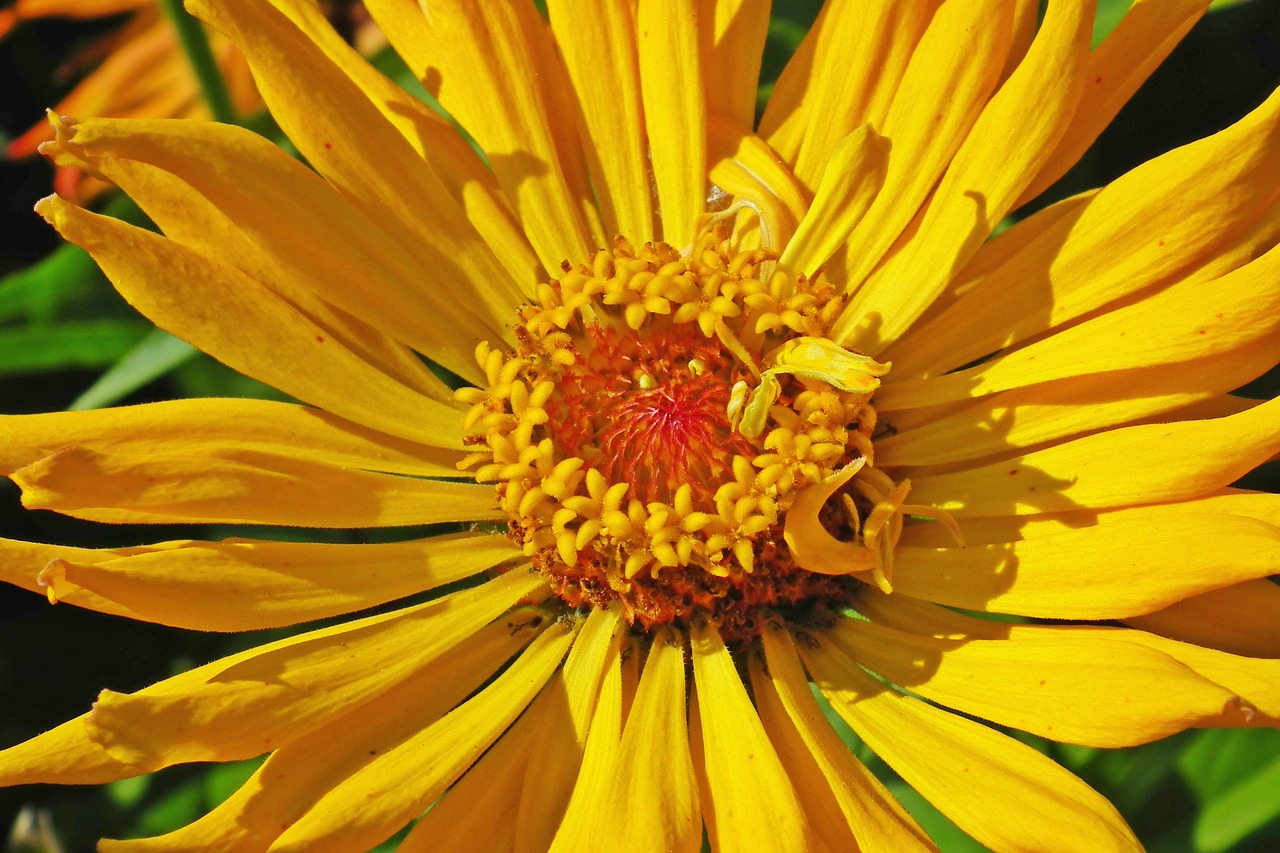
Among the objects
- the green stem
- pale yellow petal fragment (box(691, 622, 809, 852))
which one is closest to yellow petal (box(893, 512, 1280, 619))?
pale yellow petal fragment (box(691, 622, 809, 852))

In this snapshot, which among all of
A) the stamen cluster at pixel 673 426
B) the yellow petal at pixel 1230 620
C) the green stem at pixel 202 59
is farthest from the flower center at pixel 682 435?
the green stem at pixel 202 59

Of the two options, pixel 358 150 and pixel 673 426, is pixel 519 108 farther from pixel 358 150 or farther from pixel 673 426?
pixel 673 426

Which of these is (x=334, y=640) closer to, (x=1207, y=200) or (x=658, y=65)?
(x=658, y=65)

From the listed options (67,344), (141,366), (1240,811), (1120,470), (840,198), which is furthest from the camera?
(67,344)

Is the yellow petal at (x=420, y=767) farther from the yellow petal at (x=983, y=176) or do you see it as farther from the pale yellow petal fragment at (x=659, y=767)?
the yellow petal at (x=983, y=176)

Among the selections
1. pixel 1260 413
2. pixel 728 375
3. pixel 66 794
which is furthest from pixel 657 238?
pixel 66 794

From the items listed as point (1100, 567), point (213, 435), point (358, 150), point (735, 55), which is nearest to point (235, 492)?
point (213, 435)

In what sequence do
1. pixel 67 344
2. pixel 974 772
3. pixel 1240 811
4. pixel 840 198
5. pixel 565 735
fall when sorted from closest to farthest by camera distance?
pixel 974 772
pixel 565 735
pixel 840 198
pixel 1240 811
pixel 67 344
